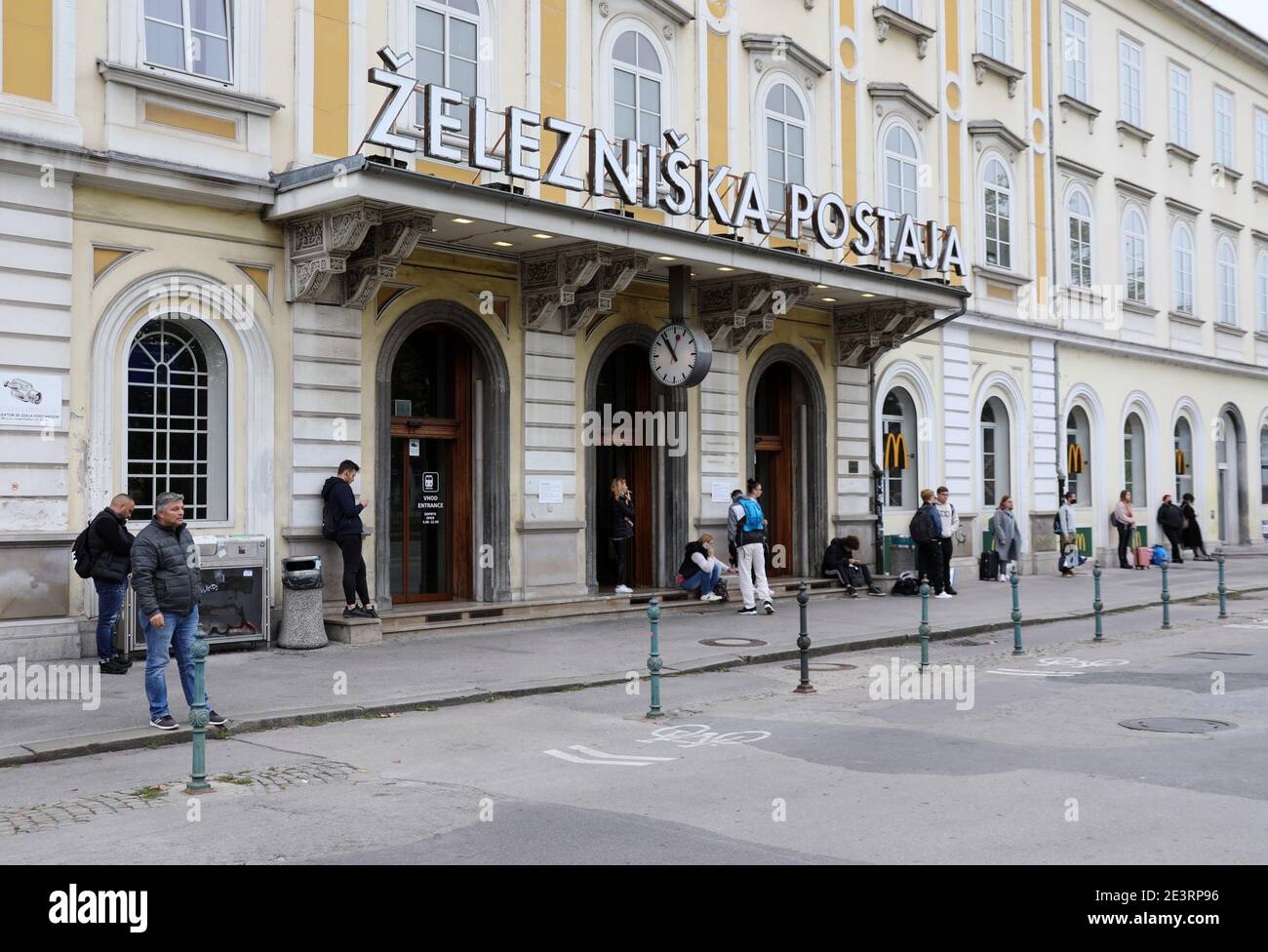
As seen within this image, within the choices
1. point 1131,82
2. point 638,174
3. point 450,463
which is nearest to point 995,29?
point 1131,82

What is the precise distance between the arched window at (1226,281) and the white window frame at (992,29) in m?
12.4

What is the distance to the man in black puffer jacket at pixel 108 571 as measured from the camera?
12773 mm

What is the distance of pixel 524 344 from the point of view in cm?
1816

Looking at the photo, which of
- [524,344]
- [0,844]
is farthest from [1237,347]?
[0,844]

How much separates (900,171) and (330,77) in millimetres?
13030

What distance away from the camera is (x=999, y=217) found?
27938 millimetres

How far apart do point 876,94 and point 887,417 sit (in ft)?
20.3

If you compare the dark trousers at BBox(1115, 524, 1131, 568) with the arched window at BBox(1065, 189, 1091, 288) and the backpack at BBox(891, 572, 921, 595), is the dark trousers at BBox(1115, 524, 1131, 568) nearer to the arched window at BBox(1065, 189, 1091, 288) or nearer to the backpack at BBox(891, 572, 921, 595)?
the arched window at BBox(1065, 189, 1091, 288)

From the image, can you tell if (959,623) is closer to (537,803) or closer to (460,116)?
(460,116)

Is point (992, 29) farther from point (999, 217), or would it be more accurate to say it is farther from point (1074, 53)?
point (999, 217)

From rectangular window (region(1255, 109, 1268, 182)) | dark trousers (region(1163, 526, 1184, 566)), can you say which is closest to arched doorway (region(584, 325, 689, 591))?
dark trousers (region(1163, 526, 1184, 566))

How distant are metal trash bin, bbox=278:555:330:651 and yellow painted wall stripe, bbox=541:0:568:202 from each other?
643 centimetres

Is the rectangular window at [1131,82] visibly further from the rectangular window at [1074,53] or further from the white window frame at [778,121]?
the white window frame at [778,121]

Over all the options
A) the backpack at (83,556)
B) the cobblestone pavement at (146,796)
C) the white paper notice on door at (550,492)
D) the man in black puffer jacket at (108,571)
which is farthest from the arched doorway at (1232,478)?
the cobblestone pavement at (146,796)
